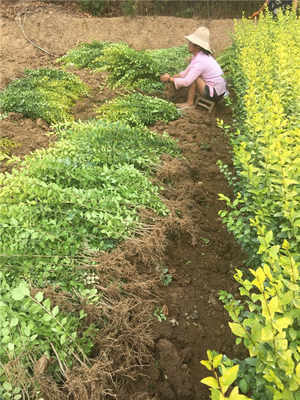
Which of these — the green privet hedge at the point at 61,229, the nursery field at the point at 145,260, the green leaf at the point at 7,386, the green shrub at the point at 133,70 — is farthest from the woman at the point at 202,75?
the green leaf at the point at 7,386

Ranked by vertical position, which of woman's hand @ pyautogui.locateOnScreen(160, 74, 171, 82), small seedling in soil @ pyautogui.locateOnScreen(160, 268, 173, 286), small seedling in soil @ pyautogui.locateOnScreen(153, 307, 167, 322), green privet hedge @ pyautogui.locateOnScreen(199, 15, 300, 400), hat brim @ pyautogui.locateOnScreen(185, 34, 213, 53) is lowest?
small seedling in soil @ pyautogui.locateOnScreen(153, 307, 167, 322)

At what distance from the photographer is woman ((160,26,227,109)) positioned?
17.9ft

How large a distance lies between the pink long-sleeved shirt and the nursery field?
2.92ft

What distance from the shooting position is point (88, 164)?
328 centimetres

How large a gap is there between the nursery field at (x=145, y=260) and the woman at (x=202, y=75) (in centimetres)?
90

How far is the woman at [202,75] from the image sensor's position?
214 inches

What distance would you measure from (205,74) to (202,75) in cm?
7

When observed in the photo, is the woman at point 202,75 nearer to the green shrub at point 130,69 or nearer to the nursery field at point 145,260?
the green shrub at point 130,69

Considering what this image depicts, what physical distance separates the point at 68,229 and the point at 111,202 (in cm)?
44

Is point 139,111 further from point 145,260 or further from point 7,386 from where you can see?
point 7,386

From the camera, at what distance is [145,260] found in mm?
2674

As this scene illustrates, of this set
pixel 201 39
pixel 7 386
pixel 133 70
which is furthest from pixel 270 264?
pixel 133 70

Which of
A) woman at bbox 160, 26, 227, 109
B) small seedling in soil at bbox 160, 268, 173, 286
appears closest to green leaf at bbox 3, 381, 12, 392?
small seedling in soil at bbox 160, 268, 173, 286

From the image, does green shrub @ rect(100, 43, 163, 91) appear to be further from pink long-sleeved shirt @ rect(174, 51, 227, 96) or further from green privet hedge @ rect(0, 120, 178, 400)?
green privet hedge @ rect(0, 120, 178, 400)
